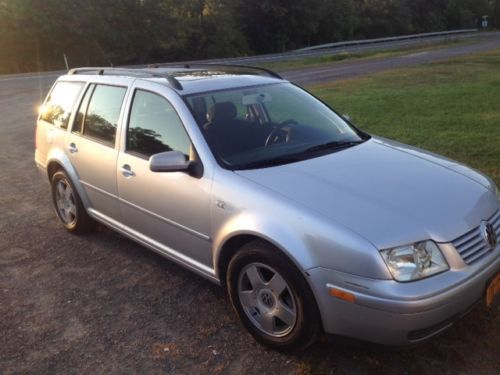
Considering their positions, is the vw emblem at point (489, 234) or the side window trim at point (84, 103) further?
the side window trim at point (84, 103)

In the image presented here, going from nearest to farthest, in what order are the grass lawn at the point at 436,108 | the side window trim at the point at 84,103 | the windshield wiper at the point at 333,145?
1. the windshield wiper at the point at 333,145
2. the side window trim at the point at 84,103
3. the grass lawn at the point at 436,108

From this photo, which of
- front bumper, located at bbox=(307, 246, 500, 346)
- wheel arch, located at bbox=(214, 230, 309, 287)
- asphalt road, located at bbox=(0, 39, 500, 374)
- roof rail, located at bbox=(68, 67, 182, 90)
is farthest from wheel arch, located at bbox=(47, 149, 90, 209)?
front bumper, located at bbox=(307, 246, 500, 346)

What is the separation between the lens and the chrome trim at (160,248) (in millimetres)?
3642

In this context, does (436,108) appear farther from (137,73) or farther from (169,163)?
(169,163)

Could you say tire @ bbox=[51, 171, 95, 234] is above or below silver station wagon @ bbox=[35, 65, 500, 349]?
below

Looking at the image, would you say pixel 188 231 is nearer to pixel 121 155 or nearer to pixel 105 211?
pixel 121 155

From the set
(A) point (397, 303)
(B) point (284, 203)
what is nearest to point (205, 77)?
(B) point (284, 203)

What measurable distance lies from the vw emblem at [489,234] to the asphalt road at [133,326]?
2.14 feet

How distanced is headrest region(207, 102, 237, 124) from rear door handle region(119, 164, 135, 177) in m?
0.79

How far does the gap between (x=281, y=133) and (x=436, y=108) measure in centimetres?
759

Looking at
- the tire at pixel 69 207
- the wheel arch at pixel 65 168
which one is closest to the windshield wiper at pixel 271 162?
the wheel arch at pixel 65 168

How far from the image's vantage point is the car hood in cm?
280

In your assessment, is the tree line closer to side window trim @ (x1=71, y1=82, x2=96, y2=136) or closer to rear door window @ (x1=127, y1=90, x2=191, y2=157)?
side window trim @ (x1=71, y1=82, x2=96, y2=136)

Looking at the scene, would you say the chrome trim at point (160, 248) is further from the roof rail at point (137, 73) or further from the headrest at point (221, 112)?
the roof rail at point (137, 73)
